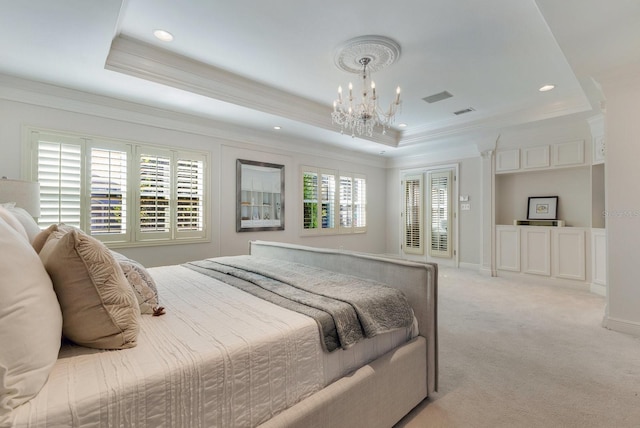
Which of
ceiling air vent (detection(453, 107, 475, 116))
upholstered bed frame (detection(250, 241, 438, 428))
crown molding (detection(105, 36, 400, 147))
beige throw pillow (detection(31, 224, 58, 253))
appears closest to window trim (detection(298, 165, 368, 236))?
crown molding (detection(105, 36, 400, 147))

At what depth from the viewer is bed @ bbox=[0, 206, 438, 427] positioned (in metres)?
0.86

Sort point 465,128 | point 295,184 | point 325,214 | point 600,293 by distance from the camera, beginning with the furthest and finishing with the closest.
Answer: point 325,214 → point 295,184 → point 465,128 → point 600,293

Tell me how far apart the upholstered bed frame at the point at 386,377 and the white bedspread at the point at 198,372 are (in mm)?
52

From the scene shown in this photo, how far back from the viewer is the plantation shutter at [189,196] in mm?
3998

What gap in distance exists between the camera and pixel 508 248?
5.09 metres

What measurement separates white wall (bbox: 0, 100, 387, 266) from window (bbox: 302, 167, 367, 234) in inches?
6.3

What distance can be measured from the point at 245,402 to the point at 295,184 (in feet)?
14.7

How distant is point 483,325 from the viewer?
9.77 feet

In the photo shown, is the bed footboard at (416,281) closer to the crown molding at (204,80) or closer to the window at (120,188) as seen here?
the crown molding at (204,80)

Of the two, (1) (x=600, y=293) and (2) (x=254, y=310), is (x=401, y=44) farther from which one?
(1) (x=600, y=293)

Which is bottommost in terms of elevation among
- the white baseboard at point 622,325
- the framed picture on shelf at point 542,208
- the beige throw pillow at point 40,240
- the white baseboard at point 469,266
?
the white baseboard at point 622,325

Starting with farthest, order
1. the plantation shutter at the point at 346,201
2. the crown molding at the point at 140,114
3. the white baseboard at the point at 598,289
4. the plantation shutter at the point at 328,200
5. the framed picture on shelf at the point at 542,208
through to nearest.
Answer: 1. the plantation shutter at the point at 346,201
2. the plantation shutter at the point at 328,200
3. the framed picture on shelf at the point at 542,208
4. the white baseboard at the point at 598,289
5. the crown molding at the point at 140,114

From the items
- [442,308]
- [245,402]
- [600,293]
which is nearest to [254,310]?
[245,402]

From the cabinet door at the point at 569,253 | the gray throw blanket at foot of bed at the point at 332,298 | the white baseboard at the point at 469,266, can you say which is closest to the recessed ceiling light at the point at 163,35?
the gray throw blanket at foot of bed at the point at 332,298
